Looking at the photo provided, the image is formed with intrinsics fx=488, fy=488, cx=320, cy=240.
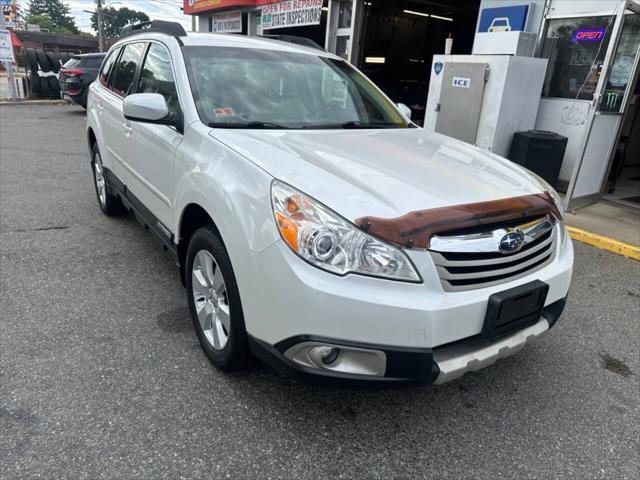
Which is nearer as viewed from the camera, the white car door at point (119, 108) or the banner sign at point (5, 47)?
the white car door at point (119, 108)

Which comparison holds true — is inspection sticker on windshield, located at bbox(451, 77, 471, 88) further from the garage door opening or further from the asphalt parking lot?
the garage door opening

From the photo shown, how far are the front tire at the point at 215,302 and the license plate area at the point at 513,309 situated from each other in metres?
1.10

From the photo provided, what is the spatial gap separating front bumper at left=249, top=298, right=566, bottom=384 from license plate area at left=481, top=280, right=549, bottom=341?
0.06 meters

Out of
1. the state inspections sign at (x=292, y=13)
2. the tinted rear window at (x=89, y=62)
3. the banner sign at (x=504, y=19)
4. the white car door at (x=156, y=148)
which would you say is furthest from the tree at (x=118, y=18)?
the white car door at (x=156, y=148)

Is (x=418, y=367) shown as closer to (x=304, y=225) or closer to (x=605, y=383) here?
(x=304, y=225)

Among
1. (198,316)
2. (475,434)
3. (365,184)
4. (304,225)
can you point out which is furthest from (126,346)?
(475,434)

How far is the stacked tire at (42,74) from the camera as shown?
59.0 ft

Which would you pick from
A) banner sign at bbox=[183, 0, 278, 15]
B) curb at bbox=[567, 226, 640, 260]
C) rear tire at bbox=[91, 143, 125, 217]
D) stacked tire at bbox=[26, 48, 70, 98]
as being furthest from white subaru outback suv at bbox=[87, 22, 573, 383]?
stacked tire at bbox=[26, 48, 70, 98]

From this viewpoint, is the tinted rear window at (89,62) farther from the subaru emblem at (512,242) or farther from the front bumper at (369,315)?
the subaru emblem at (512,242)

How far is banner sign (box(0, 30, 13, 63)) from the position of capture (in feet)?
50.6

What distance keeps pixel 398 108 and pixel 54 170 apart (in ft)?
18.4

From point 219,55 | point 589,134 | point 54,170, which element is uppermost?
point 219,55

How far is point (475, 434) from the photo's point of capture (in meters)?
2.35

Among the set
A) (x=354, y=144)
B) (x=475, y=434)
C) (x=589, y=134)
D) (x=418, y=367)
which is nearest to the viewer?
(x=418, y=367)
